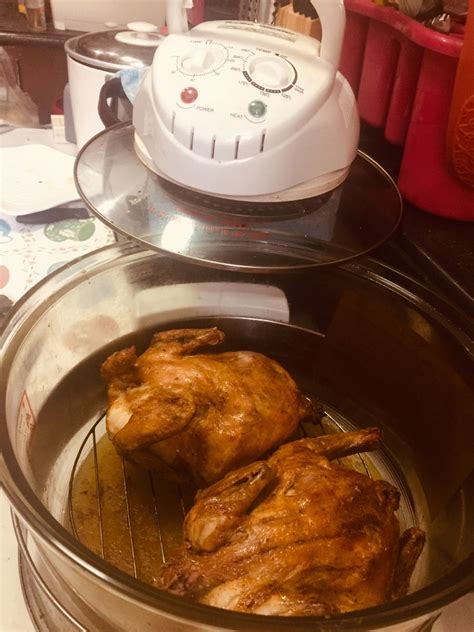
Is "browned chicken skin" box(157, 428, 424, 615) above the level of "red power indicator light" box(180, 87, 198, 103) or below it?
below

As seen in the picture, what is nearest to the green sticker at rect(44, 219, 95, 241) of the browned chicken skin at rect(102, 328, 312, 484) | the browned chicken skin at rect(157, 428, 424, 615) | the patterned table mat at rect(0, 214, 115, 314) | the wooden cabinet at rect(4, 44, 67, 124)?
the patterned table mat at rect(0, 214, 115, 314)

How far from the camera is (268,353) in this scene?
0.95m

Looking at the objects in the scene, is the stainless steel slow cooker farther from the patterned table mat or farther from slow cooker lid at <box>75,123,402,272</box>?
the patterned table mat

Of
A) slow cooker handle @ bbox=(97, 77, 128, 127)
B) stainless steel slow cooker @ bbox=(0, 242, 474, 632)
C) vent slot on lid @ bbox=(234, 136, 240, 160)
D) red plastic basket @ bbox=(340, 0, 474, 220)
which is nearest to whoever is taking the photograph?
stainless steel slow cooker @ bbox=(0, 242, 474, 632)

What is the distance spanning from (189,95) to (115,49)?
0.59 meters

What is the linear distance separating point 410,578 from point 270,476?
209 mm

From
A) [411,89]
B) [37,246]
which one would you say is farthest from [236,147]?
[37,246]

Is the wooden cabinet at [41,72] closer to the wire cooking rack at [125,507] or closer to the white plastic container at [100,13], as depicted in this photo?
the white plastic container at [100,13]

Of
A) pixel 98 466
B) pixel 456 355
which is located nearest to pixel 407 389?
pixel 456 355

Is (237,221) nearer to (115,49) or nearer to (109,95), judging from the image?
(109,95)

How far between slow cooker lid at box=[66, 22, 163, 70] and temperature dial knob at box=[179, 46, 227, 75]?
0.47 m

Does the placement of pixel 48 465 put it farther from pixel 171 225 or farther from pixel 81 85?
pixel 81 85

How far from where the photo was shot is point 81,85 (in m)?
1.18

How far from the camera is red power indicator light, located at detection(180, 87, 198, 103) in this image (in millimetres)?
643
